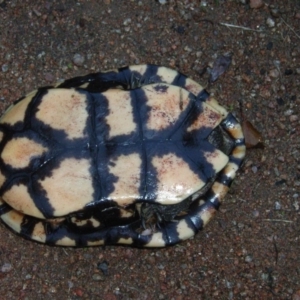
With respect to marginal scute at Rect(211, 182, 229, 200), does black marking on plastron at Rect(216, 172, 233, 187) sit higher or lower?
higher

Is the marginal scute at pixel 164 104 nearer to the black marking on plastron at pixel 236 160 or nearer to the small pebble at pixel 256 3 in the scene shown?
the black marking on plastron at pixel 236 160

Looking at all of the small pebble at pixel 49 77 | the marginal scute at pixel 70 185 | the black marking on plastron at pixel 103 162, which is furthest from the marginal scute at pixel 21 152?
the small pebble at pixel 49 77

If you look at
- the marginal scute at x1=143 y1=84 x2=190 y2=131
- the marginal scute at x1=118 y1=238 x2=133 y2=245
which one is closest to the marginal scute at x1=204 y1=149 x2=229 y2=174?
the marginal scute at x1=143 y1=84 x2=190 y2=131

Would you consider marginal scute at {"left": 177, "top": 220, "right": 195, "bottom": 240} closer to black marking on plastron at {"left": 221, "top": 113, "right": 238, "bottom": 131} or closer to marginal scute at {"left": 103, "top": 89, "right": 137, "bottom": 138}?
black marking on plastron at {"left": 221, "top": 113, "right": 238, "bottom": 131}

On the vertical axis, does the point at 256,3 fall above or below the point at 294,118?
above

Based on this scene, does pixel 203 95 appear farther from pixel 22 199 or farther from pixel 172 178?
pixel 22 199

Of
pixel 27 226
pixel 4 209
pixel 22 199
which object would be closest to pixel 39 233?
pixel 27 226
